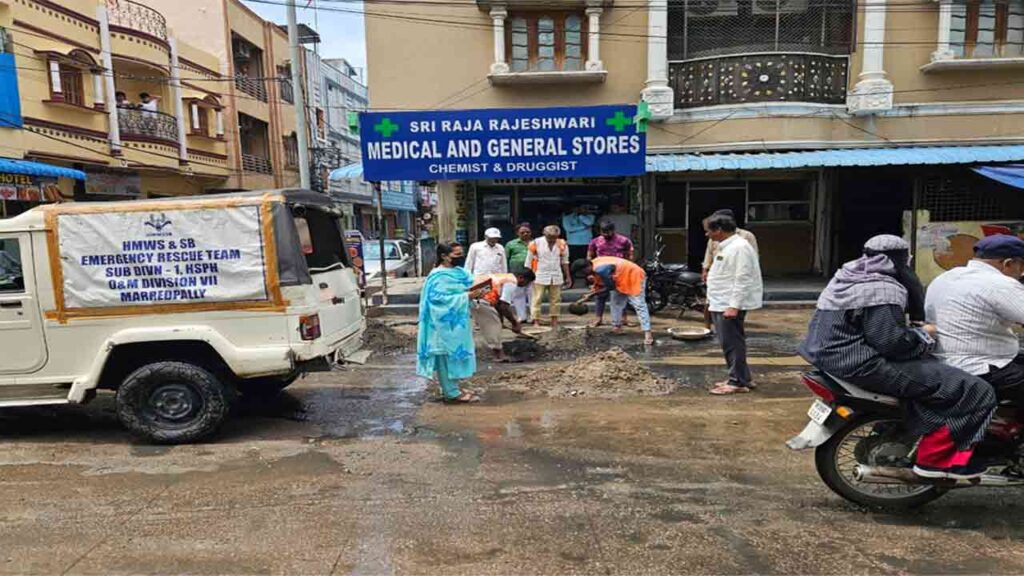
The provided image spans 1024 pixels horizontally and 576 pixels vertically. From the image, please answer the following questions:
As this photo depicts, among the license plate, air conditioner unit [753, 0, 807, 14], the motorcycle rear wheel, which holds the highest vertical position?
air conditioner unit [753, 0, 807, 14]

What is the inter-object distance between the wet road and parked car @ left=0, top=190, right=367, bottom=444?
48 centimetres

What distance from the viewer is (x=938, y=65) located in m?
13.7

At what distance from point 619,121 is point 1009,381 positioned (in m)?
9.11

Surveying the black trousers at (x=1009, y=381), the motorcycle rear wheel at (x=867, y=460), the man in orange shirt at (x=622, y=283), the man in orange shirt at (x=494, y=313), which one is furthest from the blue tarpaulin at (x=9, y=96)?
the black trousers at (x=1009, y=381)

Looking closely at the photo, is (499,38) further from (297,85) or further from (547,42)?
(297,85)

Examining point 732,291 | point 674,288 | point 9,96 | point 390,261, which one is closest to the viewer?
point 732,291

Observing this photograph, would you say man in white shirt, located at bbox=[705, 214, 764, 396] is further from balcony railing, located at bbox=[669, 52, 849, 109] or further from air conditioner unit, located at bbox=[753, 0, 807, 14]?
air conditioner unit, located at bbox=[753, 0, 807, 14]

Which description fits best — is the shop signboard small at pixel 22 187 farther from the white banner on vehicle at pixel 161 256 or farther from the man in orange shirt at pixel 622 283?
the man in orange shirt at pixel 622 283

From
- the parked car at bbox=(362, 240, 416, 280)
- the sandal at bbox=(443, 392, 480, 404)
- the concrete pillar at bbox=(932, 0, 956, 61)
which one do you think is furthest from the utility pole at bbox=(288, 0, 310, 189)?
the concrete pillar at bbox=(932, 0, 956, 61)

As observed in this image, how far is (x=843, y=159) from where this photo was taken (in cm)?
1256

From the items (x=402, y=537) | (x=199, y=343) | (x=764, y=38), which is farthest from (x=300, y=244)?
(x=764, y=38)

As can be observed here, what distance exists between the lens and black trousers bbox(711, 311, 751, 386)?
20.6ft

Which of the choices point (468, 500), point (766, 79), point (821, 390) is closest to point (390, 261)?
point (766, 79)

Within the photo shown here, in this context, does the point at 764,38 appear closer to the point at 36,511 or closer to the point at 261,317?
the point at 261,317
